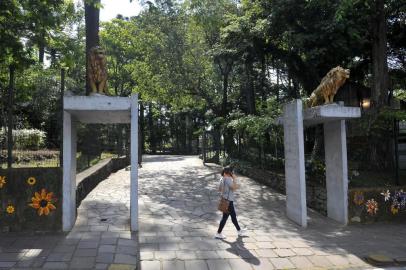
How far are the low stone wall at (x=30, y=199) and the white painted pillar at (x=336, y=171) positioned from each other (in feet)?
21.2

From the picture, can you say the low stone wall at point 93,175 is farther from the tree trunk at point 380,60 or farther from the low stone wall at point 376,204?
the tree trunk at point 380,60

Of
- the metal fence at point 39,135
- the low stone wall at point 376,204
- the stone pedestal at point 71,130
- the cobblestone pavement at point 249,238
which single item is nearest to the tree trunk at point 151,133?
the metal fence at point 39,135

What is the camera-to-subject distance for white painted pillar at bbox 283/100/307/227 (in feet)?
32.0

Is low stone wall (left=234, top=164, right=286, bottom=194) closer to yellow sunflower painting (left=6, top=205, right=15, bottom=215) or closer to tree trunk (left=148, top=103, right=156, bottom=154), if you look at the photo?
yellow sunflower painting (left=6, top=205, right=15, bottom=215)

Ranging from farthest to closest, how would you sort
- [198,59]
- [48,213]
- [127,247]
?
[198,59], [48,213], [127,247]

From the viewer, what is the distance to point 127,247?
7613 mm

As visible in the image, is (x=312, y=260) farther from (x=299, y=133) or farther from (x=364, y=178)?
(x=364, y=178)

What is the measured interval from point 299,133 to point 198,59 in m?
12.8

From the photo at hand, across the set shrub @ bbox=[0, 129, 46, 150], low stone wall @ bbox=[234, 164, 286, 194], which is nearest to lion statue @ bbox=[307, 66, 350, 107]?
low stone wall @ bbox=[234, 164, 286, 194]

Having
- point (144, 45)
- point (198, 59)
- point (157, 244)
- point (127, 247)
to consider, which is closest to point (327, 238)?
point (157, 244)

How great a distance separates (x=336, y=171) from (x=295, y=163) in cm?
114

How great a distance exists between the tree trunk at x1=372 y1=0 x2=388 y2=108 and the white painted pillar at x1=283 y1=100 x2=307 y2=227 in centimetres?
460

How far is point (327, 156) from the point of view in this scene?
10961 mm

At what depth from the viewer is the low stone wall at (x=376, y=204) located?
10227 mm
